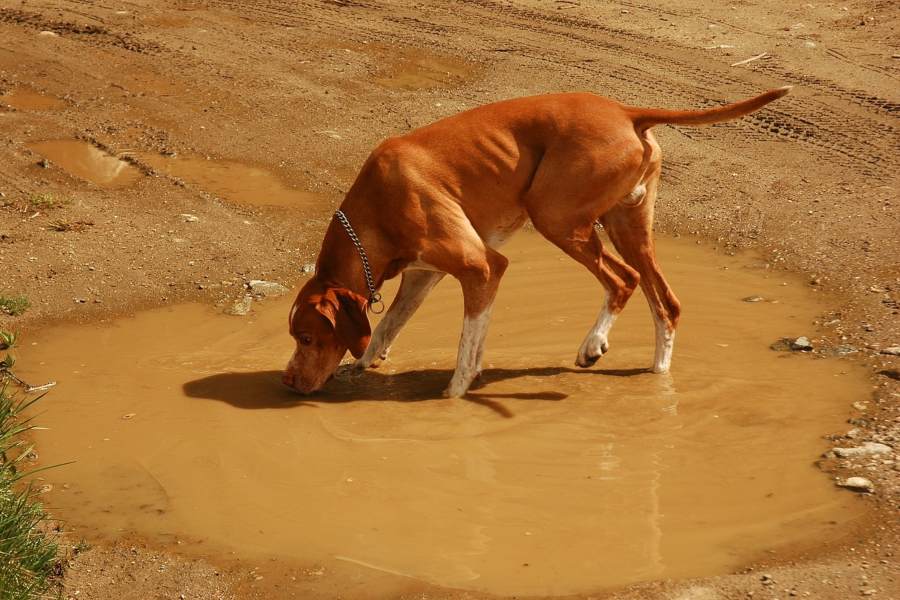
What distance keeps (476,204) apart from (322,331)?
1.14m

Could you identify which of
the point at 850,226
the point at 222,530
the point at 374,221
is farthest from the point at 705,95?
the point at 222,530

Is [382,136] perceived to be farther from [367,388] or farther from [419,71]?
[367,388]

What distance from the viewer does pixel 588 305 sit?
26.9 feet

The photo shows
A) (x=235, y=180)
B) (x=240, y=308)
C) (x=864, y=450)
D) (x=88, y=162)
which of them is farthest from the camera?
(x=88, y=162)

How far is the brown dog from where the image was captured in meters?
6.75

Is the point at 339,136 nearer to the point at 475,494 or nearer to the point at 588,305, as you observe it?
the point at 588,305

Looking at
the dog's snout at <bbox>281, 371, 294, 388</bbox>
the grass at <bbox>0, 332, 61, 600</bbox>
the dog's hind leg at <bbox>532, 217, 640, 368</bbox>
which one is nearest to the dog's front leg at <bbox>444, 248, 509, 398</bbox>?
the dog's hind leg at <bbox>532, 217, 640, 368</bbox>

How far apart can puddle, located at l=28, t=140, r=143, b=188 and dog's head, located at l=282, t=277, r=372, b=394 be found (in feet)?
12.1

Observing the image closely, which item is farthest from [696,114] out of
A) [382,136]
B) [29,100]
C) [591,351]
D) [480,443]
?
[29,100]

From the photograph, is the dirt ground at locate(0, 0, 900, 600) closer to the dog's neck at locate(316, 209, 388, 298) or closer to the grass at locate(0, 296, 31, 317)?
the grass at locate(0, 296, 31, 317)

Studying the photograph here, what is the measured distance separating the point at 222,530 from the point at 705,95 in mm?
7232

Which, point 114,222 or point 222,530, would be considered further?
point 114,222

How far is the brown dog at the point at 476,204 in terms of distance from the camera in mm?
6750

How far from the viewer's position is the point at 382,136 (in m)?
10.8
